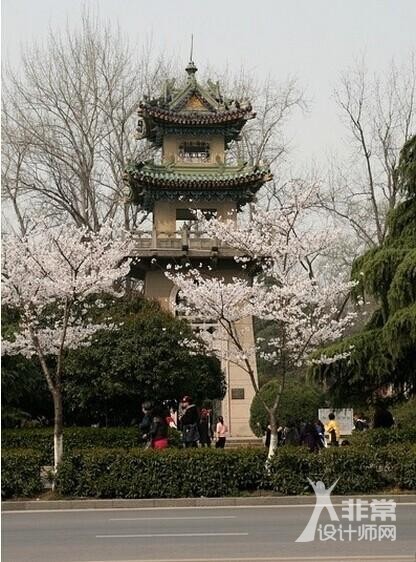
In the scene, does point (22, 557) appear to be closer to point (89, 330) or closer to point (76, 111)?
point (89, 330)

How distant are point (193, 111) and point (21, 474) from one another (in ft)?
68.0

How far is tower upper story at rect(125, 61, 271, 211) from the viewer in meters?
31.0

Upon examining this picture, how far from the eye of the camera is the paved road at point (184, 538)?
8.45 m

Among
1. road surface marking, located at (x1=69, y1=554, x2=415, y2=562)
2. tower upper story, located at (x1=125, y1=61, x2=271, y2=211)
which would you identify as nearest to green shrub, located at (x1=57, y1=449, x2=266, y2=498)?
road surface marking, located at (x1=69, y1=554, x2=415, y2=562)

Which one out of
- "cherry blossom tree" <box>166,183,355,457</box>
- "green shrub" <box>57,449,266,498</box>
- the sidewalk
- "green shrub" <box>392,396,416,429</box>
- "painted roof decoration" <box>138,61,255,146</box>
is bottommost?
the sidewalk

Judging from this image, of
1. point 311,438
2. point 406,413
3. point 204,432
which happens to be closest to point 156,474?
point 311,438

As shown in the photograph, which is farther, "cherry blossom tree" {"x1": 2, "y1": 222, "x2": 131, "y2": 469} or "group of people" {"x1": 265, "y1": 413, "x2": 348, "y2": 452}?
"group of people" {"x1": 265, "y1": 413, "x2": 348, "y2": 452}

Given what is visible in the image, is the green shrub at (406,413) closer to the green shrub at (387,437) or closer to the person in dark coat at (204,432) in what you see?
the person in dark coat at (204,432)

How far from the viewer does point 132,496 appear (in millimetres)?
14305

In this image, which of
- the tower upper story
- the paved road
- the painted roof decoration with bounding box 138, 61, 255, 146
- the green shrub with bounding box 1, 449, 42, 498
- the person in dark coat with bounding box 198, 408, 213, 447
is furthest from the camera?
the painted roof decoration with bounding box 138, 61, 255, 146

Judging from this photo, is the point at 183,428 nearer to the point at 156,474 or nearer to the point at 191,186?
the point at 156,474

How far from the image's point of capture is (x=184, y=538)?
981cm

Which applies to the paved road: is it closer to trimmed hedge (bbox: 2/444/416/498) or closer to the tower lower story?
trimmed hedge (bbox: 2/444/416/498)

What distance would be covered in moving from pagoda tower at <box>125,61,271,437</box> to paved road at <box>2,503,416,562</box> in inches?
690
